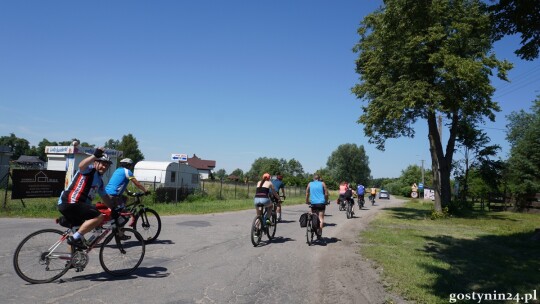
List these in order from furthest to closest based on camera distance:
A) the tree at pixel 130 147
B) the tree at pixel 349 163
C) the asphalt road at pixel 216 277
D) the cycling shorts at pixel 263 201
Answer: the tree at pixel 349 163 → the tree at pixel 130 147 → the cycling shorts at pixel 263 201 → the asphalt road at pixel 216 277

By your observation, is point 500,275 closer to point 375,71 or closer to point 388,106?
point 388,106

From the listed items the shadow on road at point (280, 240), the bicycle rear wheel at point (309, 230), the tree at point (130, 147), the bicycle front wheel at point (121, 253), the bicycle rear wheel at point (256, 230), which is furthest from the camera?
the tree at point (130, 147)

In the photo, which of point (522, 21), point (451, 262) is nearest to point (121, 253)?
point (451, 262)

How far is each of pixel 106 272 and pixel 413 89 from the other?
56.5ft

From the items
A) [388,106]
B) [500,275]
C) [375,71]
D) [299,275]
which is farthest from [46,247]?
[375,71]

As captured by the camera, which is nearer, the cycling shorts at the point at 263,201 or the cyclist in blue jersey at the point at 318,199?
the cycling shorts at the point at 263,201

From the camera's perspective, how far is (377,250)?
9.73 m

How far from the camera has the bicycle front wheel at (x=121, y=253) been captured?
6.11 m

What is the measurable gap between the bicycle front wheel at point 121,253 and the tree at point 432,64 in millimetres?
15592

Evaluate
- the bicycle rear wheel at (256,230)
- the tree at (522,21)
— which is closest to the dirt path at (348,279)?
the bicycle rear wheel at (256,230)

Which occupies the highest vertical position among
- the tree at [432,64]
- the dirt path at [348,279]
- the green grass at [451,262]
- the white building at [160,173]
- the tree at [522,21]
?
the tree at [432,64]

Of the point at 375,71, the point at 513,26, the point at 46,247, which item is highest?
the point at 375,71

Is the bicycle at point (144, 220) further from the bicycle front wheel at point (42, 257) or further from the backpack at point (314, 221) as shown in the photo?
the backpack at point (314, 221)

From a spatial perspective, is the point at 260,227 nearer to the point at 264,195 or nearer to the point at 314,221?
the point at 264,195
